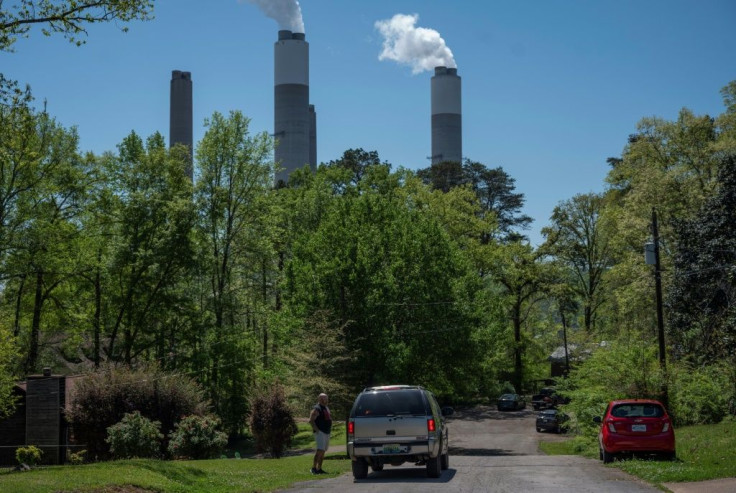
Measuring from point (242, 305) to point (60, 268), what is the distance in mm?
10960

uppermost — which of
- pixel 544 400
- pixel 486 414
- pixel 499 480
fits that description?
pixel 499 480

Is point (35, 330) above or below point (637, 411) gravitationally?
above

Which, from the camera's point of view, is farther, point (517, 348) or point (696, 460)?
point (517, 348)

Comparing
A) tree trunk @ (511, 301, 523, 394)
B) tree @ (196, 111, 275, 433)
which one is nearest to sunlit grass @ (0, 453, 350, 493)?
tree @ (196, 111, 275, 433)

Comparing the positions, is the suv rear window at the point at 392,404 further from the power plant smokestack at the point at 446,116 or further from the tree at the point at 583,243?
the power plant smokestack at the point at 446,116

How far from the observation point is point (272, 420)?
106ft

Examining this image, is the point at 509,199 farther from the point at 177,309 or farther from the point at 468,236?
the point at 177,309

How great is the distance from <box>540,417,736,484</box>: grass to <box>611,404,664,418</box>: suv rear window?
1042mm

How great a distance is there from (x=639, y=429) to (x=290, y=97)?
91.0m

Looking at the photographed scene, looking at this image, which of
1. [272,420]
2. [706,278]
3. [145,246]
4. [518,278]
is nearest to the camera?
[272,420]

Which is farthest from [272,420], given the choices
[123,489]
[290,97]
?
[290,97]

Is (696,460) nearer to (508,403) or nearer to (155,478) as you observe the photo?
(155,478)

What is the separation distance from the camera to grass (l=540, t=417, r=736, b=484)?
16484mm

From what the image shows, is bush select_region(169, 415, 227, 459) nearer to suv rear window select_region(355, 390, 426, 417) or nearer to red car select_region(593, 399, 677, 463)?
suv rear window select_region(355, 390, 426, 417)
